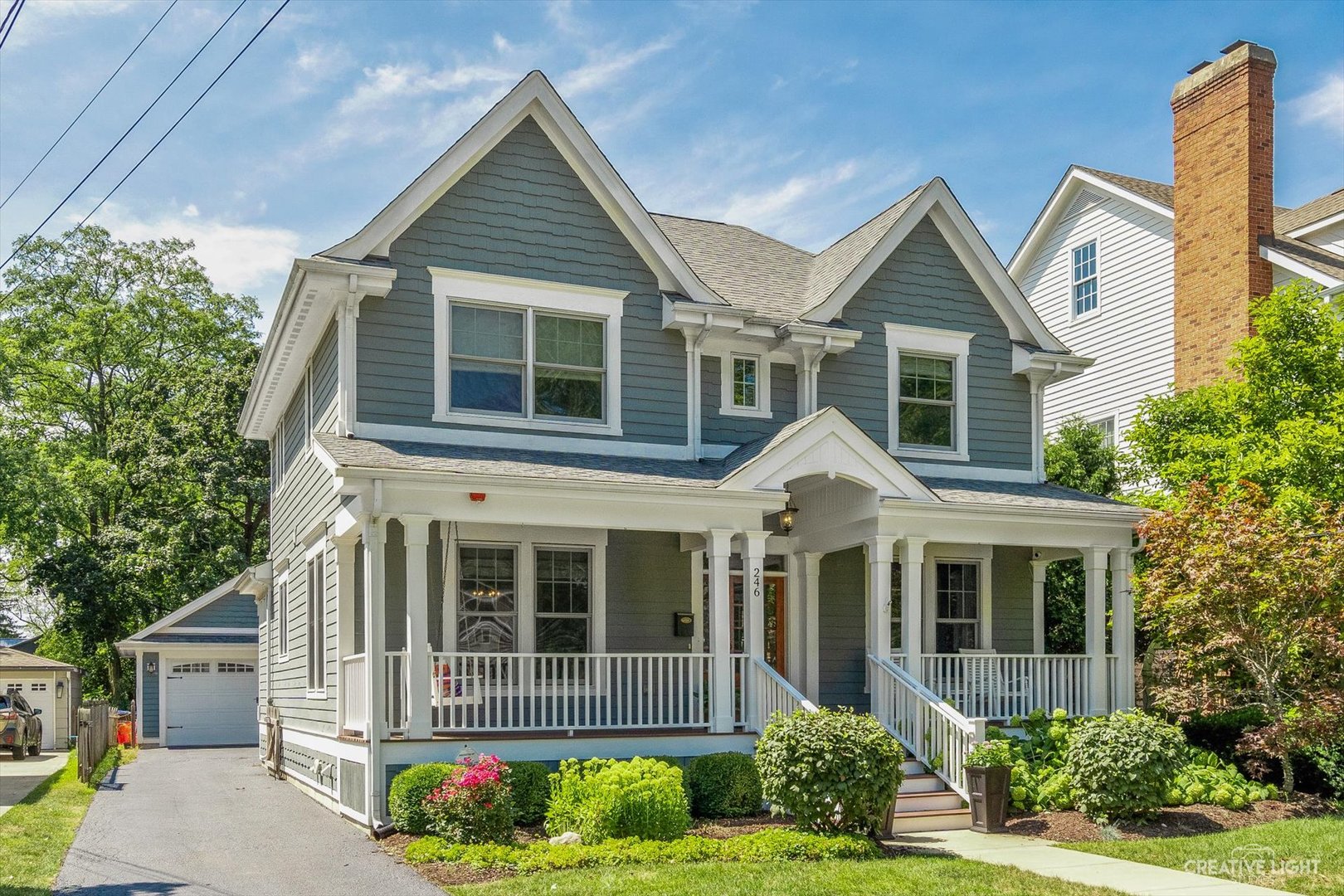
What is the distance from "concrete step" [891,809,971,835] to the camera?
13.1 metres

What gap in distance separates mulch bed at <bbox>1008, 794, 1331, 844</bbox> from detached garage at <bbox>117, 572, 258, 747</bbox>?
2176cm

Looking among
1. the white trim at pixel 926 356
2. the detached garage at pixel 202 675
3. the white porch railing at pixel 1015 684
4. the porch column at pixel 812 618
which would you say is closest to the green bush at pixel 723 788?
the white porch railing at pixel 1015 684

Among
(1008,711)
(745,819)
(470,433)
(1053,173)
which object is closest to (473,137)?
(470,433)

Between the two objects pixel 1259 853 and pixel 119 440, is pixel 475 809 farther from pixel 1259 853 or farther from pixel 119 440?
pixel 119 440

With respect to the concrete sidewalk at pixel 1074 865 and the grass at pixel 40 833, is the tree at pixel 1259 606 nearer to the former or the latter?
the concrete sidewalk at pixel 1074 865

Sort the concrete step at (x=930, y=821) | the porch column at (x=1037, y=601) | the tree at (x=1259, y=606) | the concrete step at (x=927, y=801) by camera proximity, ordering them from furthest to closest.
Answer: the porch column at (x=1037, y=601) → the tree at (x=1259, y=606) → the concrete step at (x=927, y=801) → the concrete step at (x=930, y=821)

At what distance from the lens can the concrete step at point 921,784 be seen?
45.7 feet

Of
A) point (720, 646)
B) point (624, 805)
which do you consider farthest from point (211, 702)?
point (624, 805)

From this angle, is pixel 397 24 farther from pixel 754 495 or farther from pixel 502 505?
pixel 754 495

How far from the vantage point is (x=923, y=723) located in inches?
577

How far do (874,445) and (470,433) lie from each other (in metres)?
4.86

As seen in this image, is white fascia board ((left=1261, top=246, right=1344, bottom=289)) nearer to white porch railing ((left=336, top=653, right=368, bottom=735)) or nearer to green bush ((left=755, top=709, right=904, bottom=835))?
green bush ((left=755, top=709, right=904, bottom=835))

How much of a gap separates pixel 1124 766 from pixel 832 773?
11.5 feet

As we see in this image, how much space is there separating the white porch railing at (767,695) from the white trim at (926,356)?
4.53 meters
